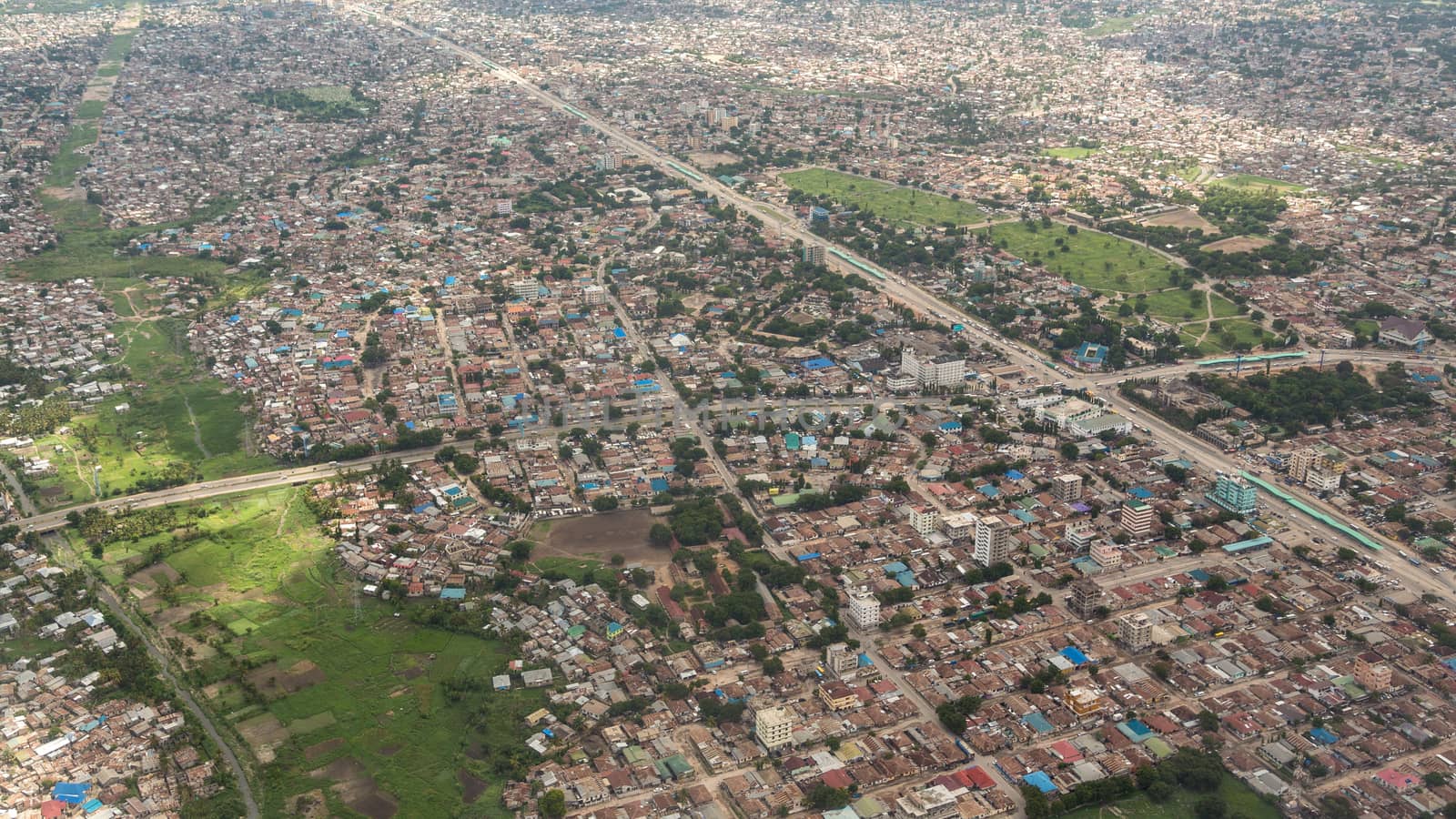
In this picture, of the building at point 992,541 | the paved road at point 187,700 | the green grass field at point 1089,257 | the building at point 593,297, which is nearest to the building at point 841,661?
the building at point 992,541

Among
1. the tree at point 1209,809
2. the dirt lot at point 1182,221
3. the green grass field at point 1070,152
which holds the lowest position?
the tree at point 1209,809

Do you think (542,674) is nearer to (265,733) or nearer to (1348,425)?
(265,733)

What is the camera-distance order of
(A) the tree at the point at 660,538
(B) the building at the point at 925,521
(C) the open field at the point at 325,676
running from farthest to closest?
(B) the building at the point at 925,521
(A) the tree at the point at 660,538
(C) the open field at the point at 325,676

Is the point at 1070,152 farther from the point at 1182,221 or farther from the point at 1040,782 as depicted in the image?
the point at 1040,782

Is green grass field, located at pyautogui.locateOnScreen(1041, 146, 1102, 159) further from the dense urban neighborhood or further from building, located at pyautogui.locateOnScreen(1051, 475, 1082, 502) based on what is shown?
building, located at pyautogui.locateOnScreen(1051, 475, 1082, 502)

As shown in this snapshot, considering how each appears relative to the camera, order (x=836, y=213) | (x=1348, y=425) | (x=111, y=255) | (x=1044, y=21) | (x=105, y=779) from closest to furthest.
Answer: (x=105, y=779) < (x=1348, y=425) < (x=111, y=255) < (x=836, y=213) < (x=1044, y=21)

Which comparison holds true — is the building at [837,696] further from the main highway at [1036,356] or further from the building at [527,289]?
the building at [527,289]

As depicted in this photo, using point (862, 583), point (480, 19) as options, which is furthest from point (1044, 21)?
point (862, 583)
